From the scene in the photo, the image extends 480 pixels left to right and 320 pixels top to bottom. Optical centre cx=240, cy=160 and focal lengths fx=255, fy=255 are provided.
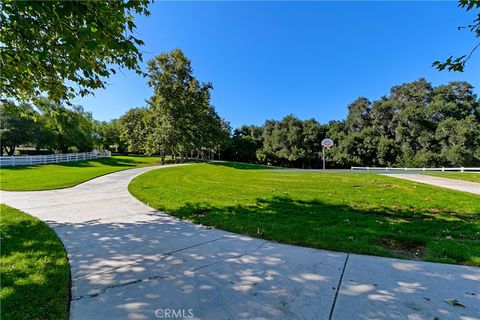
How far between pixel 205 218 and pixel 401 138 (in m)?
44.9

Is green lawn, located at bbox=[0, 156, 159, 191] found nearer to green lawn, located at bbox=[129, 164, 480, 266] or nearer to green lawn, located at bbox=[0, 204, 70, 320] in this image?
green lawn, located at bbox=[129, 164, 480, 266]

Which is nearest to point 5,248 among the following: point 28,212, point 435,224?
point 28,212

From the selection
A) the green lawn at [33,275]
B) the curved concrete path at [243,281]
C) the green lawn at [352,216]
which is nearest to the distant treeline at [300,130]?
the green lawn at [352,216]

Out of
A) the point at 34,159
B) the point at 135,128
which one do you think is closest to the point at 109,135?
the point at 135,128

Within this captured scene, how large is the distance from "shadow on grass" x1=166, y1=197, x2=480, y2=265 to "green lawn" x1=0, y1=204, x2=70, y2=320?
268 centimetres

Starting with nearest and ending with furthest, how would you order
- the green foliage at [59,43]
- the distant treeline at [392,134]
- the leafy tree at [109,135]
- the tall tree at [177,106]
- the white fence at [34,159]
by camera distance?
the green foliage at [59,43], the white fence at [34,159], the tall tree at [177,106], the distant treeline at [392,134], the leafy tree at [109,135]

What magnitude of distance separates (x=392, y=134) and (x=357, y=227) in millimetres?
46524

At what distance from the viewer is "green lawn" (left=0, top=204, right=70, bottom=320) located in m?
2.38

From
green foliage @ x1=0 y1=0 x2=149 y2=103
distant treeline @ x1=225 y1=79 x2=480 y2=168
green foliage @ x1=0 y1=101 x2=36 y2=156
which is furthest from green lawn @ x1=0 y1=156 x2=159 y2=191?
distant treeline @ x1=225 y1=79 x2=480 y2=168

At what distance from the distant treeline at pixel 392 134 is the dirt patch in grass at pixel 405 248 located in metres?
39.0

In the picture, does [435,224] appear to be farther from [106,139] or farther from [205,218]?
[106,139]

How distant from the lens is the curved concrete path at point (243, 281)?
93.8 inches

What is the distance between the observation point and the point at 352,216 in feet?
19.8

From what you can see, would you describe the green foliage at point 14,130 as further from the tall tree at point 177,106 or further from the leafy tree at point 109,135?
the leafy tree at point 109,135
